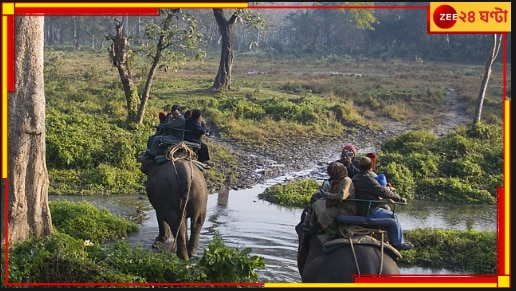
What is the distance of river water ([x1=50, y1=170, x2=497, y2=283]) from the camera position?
1080 centimetres

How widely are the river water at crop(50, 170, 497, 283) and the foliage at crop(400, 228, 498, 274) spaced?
10.4 inches

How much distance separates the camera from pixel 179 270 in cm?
835

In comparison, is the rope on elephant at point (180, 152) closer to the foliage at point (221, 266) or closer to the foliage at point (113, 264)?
the foliage at point (113, 264)

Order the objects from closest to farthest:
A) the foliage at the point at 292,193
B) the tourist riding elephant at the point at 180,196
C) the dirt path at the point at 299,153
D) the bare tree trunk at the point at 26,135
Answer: the bare tree trunk at the point at 26,135 → the tourist riding elephant at the point at 180,196 → the foliage at the point at 292,193 → the dirt path at the point at 299,153

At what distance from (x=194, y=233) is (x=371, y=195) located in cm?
371

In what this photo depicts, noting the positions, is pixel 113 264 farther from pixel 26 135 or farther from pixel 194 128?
pixel 194 128

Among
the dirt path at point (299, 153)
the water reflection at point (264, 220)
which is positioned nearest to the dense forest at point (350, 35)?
the dirt path at point (299, 153)

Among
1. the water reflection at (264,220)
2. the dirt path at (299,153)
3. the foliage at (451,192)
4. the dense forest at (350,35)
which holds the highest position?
the dense forest at (350,35)

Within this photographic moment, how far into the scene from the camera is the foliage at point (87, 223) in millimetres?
11039

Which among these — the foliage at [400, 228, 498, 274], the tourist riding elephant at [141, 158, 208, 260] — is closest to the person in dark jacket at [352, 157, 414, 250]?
the tourist riding elephant at [141, 158, 208, 260]

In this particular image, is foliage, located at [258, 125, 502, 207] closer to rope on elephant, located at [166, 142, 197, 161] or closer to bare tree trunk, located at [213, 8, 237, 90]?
rope on elephant, located at [166, 142, 197, 161]

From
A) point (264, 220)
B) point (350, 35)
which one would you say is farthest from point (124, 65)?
point (350, 35)

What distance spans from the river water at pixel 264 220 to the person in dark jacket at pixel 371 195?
267 centimetres

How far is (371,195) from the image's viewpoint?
7.11 m
